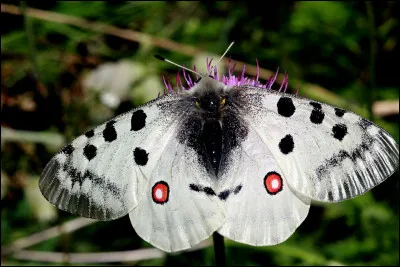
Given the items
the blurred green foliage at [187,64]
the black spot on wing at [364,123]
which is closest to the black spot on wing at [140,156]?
the black spot on wing at [364,123]

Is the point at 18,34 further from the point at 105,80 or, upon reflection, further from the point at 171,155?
the point at 171,155

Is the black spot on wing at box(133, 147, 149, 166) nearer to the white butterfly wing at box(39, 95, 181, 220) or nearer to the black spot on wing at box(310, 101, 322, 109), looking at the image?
the white butterfly wing at box(39, 95, 181, 220)

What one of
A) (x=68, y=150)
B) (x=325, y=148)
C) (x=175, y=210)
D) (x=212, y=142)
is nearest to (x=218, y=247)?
(x=175, y=210)

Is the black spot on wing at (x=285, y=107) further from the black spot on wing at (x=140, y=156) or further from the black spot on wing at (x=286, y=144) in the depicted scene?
the black spot on wing at (x=140, y=156)

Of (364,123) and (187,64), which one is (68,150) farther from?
(187,64)

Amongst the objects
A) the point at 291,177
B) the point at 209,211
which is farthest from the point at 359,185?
the point at 209,211

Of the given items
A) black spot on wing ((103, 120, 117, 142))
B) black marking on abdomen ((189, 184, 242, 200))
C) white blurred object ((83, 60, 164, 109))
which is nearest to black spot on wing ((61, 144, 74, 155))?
black spot on wing ((103, 120, 117, 142))
